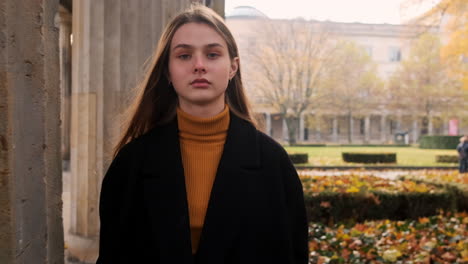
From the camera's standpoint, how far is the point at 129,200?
1.55m

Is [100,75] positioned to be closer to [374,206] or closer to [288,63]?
[374,206]

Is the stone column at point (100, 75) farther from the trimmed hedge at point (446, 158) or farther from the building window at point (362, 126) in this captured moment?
the building window at point (362, 126)

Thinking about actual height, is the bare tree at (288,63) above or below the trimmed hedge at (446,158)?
above

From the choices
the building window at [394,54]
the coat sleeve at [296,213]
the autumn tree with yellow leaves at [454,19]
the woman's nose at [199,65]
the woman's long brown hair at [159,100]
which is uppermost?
the building window at [394,54]

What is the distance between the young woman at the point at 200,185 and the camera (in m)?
1.51

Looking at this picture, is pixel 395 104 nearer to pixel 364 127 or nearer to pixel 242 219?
pixel 364 127

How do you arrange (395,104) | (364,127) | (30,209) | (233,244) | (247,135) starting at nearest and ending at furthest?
(30,209), (233,244), (247,135), (395,104), (364,127)

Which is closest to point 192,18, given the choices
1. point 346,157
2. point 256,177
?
point 256,177

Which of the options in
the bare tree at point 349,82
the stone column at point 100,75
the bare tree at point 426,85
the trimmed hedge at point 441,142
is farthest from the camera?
the bare tree at point 426,85

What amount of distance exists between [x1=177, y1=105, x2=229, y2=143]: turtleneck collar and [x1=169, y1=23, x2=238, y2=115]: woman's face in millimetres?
57


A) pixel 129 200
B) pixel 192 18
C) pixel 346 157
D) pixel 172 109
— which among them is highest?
pixel 192 18

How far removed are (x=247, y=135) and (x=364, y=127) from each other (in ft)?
157

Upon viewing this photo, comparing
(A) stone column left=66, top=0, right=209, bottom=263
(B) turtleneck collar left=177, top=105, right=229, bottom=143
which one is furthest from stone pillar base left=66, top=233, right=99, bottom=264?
(B) turtleneck collar left=177, top=105, right=229, bottom=143

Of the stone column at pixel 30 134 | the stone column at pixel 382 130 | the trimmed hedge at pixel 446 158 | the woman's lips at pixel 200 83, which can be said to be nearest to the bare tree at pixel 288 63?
the trimmed hedge at pixel 446 158
